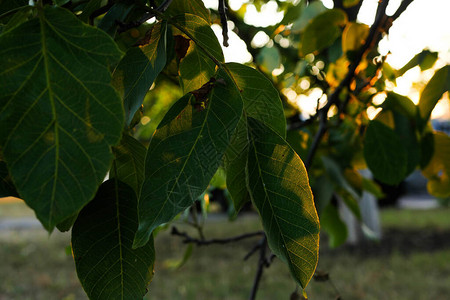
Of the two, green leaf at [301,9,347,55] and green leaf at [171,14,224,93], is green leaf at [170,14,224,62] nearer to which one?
green leaf at [171,14,224,93]

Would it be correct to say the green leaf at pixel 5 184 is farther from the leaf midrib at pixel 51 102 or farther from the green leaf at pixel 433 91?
the green leaf at pixel 433 91

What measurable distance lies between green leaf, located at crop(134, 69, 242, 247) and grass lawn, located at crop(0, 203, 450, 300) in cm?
247

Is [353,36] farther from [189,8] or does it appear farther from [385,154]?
[189,8]

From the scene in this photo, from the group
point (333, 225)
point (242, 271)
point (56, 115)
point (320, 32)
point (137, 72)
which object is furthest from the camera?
point (242, 271)

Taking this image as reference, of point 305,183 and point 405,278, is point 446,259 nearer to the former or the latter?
point 405,278

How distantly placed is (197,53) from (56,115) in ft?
0.74

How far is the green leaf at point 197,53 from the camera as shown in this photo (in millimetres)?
456

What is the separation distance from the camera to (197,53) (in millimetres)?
492

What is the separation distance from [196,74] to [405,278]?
177 inches

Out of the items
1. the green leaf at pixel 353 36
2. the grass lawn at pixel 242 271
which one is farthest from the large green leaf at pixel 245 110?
the grass lawn at pixel 242 271

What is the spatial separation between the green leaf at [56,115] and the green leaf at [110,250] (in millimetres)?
142

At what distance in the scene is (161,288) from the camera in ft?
13.7

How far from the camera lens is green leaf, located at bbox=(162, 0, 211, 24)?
53 centimetres

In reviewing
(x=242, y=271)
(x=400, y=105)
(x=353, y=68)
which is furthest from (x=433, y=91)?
(x=242, y=271)
